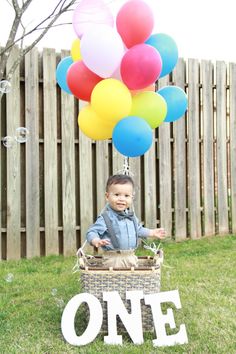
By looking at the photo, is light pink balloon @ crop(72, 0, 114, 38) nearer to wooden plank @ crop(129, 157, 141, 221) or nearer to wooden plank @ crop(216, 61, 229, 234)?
wooden plank @ crop(129, 157, 141, 221)

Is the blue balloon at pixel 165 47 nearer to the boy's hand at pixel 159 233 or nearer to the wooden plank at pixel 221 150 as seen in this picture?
the boy's hand at pixel 159 233

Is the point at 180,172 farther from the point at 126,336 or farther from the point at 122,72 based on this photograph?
the point at 126,336

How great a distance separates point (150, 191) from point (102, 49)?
3398mm

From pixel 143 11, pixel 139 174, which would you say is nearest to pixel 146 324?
pixel 143 11

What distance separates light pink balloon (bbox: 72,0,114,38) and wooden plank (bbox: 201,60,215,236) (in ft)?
11.8

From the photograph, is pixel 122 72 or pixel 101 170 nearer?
pixel 122 72

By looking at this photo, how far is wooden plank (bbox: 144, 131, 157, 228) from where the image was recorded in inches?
258

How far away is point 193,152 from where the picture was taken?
22.9ft

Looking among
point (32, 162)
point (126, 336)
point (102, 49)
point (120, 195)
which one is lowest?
point (126, 336)

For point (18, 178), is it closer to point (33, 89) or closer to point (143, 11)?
point (33, 89)

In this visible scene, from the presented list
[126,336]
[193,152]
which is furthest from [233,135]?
[126,336]

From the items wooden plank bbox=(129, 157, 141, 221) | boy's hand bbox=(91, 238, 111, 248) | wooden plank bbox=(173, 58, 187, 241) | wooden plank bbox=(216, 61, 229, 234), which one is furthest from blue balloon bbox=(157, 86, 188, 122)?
wooden plank bbox=(216, 61, 229, 234)

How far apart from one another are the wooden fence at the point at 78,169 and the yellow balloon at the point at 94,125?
88.2 inches

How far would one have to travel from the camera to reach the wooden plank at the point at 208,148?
7098 millimetres
